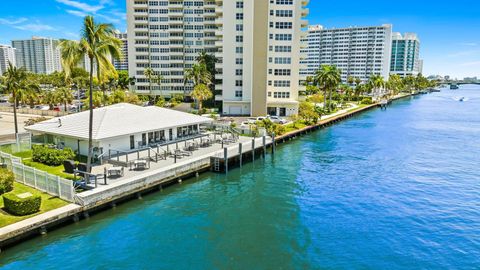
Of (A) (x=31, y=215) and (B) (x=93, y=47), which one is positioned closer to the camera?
(A) (x=31, y=215)

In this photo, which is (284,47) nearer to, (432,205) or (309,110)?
(309,110)

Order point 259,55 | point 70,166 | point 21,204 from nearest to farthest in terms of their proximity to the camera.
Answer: point 21,204
point 70,166
point 259,55

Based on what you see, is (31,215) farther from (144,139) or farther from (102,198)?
(144,139)

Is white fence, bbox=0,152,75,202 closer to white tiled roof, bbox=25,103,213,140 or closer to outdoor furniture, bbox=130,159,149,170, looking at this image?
white tiled roof, bbox=25,103,213,140

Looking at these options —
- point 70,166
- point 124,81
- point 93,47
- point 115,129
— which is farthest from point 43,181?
point 124,81

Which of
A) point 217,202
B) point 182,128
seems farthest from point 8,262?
point 182,128

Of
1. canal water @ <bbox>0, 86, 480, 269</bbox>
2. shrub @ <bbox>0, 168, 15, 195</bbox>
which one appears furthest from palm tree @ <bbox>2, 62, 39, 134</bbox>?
canal water @ <bbox>0, 86, 480, 269</bbox>

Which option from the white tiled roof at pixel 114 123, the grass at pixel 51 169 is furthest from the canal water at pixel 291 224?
the white tiled roof at pixel 114 123
